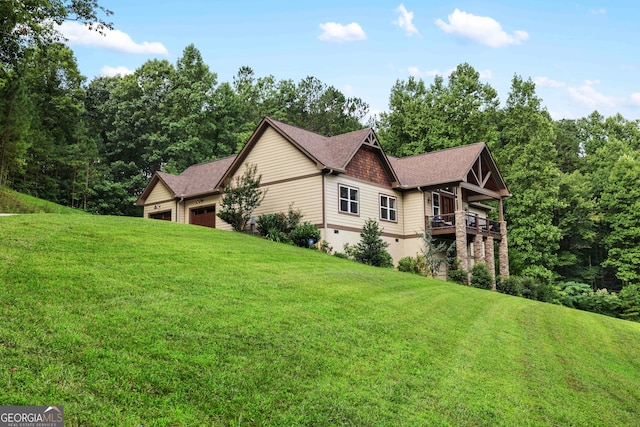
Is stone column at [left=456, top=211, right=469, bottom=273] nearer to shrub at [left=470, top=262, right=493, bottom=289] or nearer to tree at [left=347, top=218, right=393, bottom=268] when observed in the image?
shrub at [left=470, top=262, right=493, bottom=289]

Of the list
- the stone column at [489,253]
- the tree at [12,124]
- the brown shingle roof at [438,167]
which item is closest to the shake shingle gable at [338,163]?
the brown shingle roof at [438,167]

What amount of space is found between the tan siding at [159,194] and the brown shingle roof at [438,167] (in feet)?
47.9

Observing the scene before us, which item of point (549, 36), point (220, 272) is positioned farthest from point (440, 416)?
point (549, 36)

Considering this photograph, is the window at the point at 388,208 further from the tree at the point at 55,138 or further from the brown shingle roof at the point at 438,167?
the tree at the point at 55,138

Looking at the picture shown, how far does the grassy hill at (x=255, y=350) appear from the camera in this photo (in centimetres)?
565

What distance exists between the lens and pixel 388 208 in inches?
1119

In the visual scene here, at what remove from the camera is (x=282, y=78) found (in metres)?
56.3

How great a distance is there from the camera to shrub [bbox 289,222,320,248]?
75.5 ft

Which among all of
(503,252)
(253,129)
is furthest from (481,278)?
(253,129)

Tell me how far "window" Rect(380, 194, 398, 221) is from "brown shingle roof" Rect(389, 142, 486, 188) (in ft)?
3.69

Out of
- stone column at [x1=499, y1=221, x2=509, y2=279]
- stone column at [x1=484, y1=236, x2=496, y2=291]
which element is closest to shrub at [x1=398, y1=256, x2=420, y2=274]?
stone column at [x1=484, y1=236, x2=496, y2=291]

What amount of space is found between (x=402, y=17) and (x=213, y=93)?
3155cm

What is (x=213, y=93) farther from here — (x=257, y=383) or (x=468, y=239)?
(x=257, y=383)

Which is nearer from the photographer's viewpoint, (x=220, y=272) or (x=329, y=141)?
(x=220, y=272)
